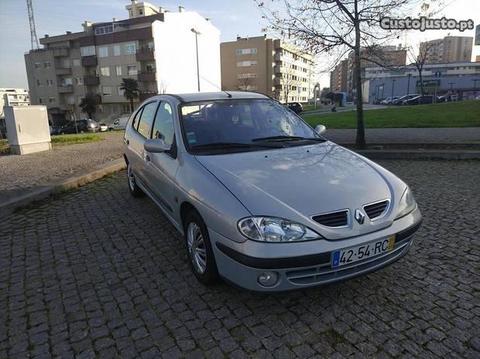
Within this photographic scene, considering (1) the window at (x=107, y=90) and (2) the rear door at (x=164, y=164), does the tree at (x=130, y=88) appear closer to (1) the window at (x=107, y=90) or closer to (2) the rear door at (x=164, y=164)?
(1) the window at (x=107, y=90)

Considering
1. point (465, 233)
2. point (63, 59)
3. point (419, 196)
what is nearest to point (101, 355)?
point (465, 233)

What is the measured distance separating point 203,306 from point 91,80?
204 ft

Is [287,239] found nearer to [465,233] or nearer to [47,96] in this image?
[465,233]

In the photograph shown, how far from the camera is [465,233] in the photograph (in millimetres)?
4027

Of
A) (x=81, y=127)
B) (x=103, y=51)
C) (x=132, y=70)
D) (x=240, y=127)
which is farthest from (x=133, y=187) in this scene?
(x=103, y=51)

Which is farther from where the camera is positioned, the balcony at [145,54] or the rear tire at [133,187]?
the balcony at [145,54]

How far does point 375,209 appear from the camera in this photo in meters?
2.66

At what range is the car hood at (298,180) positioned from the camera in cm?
250

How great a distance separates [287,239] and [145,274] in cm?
166

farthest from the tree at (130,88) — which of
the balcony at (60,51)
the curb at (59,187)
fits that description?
the curb at (59,187)

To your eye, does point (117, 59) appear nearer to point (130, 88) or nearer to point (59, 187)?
point (130, 88)

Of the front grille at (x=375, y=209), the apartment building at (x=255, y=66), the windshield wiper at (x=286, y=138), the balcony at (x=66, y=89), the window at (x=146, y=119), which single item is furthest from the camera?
the apartment building at (x=255, y=66)

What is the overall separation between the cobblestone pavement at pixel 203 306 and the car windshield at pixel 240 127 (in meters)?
1.28

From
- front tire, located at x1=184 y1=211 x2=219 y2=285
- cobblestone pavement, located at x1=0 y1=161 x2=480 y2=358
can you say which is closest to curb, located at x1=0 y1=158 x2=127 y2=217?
cobblestone pavement, located at x1=0 y1=161 x2=480 y2=358
